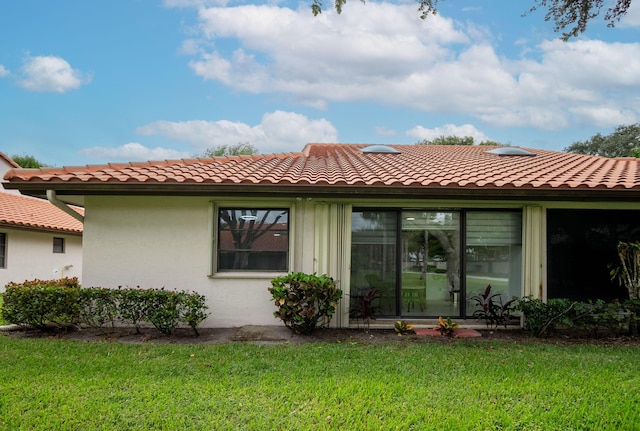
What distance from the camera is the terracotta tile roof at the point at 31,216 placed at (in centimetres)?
1652

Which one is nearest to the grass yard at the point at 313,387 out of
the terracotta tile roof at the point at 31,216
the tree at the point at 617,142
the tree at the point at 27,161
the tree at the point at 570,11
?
the tree at the point at 570,11

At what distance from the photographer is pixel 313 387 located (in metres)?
4.84

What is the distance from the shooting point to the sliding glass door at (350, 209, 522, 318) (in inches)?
336

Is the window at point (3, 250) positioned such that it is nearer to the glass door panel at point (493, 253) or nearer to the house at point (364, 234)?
the house at point (364, 234)

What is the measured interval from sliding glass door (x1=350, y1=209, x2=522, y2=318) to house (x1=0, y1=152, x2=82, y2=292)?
562 inches

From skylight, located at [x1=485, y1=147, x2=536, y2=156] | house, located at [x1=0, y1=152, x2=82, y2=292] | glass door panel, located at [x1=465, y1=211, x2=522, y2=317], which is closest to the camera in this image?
glass door panel, located at [x1=465, y1=211, x2=522, y2=317]

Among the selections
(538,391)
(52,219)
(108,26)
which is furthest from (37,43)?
(538,391)

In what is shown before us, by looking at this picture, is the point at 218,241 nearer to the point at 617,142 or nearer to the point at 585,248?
the point at 585,248

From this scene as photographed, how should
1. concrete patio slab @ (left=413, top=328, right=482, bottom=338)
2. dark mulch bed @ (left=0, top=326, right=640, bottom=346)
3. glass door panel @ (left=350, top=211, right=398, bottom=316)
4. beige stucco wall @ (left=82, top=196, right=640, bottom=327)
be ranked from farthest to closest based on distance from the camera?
glass door panel @ (left=350, top=211, right=398, bottom=316), beige stucco wall @ (left=82, top=196, right=640, bottom=327), concrete patio slab @ (left=413, top=328, right=482, bottom=338), dark mulch bed @ (left=0, top=326, right=640, bottom=346)

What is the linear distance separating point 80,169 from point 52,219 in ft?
41.9

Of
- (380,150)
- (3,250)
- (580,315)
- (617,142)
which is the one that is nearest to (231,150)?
(3,250)

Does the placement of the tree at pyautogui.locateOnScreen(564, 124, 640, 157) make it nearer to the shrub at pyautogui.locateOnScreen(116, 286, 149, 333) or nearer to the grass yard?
the grass yard

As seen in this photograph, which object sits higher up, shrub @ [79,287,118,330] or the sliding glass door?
the sliding glass door

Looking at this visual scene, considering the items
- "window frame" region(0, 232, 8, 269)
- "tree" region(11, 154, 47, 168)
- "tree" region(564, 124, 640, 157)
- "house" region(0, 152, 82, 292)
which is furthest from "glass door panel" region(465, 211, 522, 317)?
"tree" region(11, 154, 47, 168)
